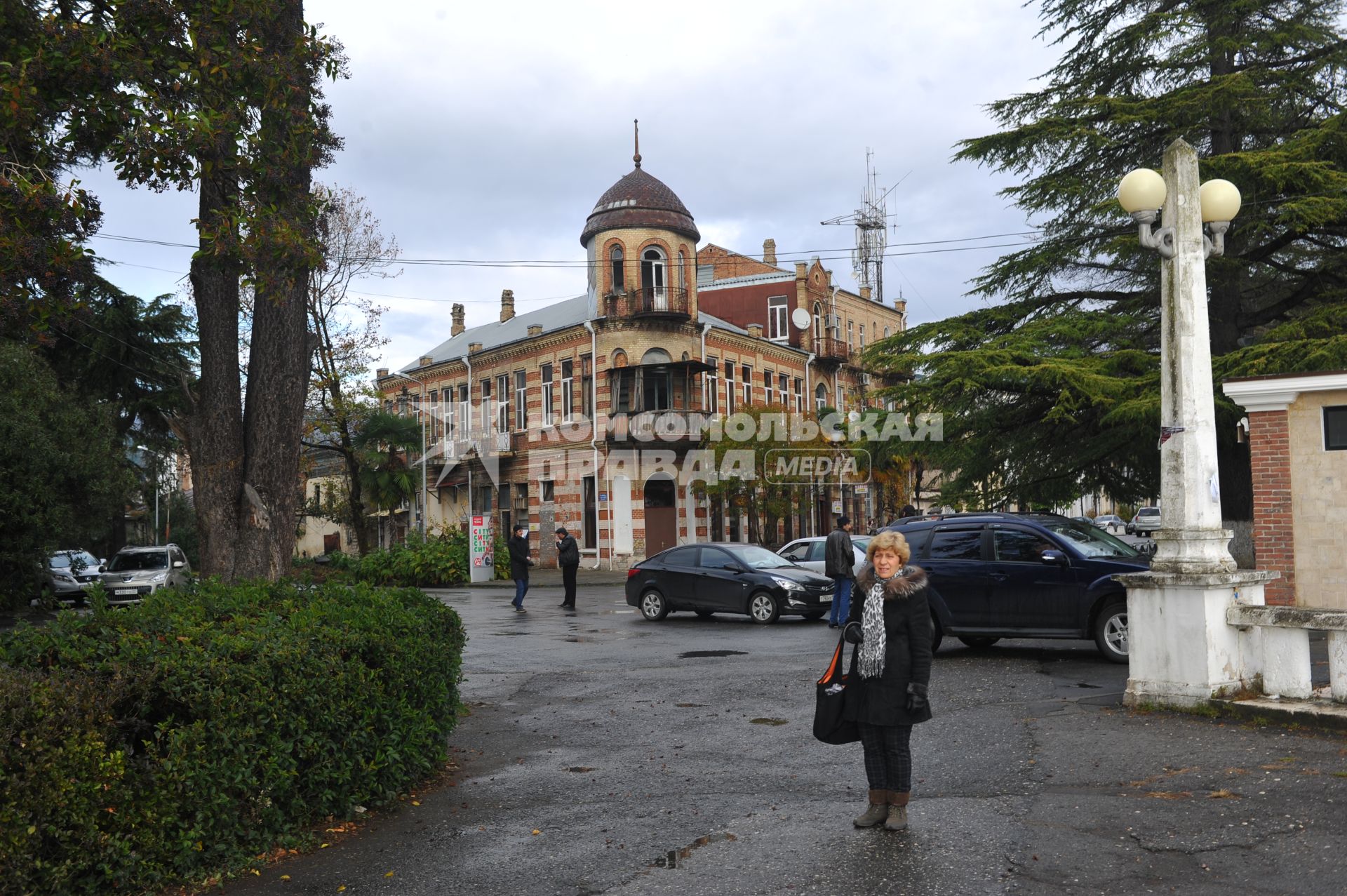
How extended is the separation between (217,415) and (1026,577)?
9023 mm

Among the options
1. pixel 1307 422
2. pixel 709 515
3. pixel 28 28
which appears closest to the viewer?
pixel 28 28

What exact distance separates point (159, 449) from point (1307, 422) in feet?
122

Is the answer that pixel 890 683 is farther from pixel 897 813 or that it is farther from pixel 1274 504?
pixel 1274 504

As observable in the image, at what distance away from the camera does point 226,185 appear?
1076 centimetres

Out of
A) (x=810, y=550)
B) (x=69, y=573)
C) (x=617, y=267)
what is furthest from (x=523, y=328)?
(x=810, y=550)

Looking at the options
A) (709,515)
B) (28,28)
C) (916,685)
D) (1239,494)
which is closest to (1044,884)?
(916,685)

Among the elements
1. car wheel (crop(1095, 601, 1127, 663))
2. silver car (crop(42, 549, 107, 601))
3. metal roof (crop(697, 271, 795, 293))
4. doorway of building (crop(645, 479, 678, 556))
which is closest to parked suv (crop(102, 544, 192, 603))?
silver car (crop(42, 549, 107, 601))

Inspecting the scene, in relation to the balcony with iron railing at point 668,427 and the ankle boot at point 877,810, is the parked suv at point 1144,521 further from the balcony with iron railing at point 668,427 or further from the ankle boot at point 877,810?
the ankle boot at point 877,810

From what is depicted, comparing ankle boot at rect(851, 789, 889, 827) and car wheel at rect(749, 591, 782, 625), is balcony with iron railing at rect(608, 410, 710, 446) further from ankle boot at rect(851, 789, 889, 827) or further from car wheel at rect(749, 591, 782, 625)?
ankle boot at rect(851, 789, 889, 827)

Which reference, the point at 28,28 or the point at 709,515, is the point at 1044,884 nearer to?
the point at 28,28

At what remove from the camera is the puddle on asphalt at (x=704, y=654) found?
596 inches

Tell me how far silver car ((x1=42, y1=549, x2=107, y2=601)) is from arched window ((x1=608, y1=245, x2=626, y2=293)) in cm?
1983

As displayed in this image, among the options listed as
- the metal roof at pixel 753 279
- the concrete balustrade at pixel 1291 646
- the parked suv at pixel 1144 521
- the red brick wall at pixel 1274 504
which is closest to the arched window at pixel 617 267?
the metal roof at pixel 753 279

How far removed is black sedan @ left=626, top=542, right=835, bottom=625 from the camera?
64.2 ft
